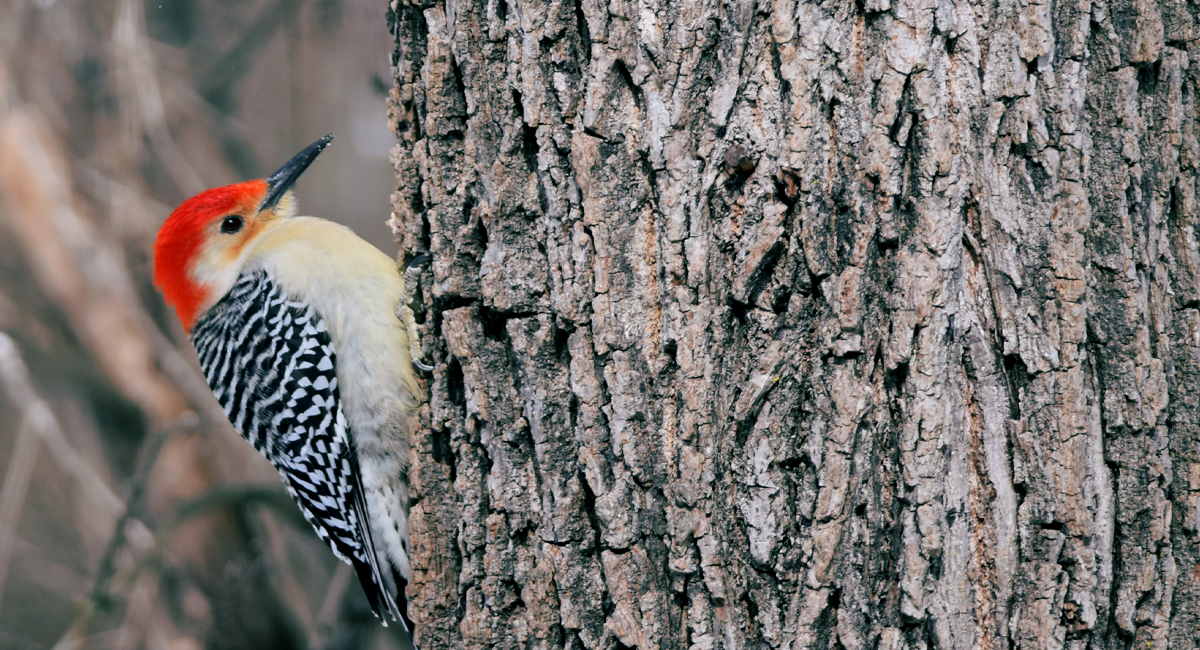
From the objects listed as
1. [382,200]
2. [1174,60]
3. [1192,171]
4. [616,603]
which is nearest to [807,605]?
[616,603]

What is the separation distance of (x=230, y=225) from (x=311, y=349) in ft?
2.46

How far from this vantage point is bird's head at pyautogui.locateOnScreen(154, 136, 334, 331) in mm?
2959

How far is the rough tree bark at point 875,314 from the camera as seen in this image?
1.41m

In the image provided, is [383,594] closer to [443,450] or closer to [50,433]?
[443,450]

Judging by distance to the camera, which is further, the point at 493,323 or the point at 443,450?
the point at 443,450

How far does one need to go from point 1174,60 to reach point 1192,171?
7.8 inches

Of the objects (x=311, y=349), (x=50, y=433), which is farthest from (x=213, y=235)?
(x=50, y=433)

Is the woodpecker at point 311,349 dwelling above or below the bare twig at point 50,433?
above

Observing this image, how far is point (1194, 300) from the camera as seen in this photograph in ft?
5.00

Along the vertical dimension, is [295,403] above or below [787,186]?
below

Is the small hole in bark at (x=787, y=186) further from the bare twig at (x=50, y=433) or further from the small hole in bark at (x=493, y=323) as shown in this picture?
the bare twig at (x=50, y=433)

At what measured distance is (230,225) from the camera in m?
3.04

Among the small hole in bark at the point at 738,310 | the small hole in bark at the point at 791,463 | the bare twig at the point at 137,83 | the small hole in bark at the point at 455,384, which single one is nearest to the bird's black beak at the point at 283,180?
the bare twig at the point at 137,83

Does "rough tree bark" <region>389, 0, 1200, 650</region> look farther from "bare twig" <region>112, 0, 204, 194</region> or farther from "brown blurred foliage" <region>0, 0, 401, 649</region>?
"bare twig" <region>112, 0, 204, 194</region>
